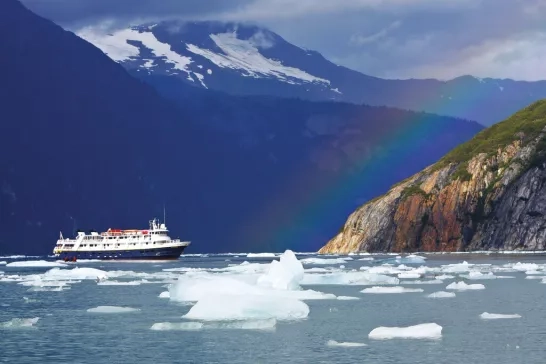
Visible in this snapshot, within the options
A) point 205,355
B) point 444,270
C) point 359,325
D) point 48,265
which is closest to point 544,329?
point 359,325

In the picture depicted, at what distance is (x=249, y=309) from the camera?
2283 inches

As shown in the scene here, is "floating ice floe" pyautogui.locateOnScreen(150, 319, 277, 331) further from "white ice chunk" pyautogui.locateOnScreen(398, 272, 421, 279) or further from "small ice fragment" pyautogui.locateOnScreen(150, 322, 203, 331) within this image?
"white ice chunk" pyautogui.locateOnScreen(398, 272, 421, 279)

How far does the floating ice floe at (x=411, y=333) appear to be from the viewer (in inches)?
1944

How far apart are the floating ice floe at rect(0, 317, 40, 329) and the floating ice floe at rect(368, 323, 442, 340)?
67.5 feet

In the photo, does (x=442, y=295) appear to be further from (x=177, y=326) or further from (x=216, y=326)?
(x=177, y=326)

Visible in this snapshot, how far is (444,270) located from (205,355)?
69877 mm

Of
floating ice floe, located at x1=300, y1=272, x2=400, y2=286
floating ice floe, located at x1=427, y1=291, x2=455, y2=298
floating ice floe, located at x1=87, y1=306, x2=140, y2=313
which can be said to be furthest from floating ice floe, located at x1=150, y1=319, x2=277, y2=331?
floating ice floe, located at x1=300, y1=272, x2=400, y2=286

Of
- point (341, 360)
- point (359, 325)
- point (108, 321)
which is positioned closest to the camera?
point (341, 360)

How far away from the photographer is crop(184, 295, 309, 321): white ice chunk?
189ft

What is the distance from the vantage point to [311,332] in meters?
52.7

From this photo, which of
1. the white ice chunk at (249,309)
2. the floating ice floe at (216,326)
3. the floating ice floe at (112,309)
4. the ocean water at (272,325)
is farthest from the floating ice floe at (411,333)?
the floating ice floe at (112,309)

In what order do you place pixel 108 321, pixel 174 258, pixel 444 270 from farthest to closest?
pixel 174 258
pixel 444 270
pixel 108 321

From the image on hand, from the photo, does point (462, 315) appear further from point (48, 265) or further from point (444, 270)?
point (48, 265)

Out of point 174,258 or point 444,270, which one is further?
point 174,258
